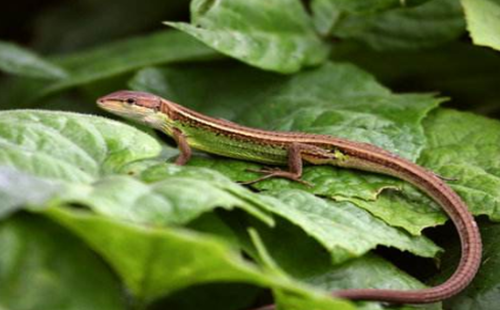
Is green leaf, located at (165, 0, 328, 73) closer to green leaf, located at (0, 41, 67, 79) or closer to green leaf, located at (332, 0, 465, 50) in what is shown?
green leaf, located at (332, 0, 465, 50)

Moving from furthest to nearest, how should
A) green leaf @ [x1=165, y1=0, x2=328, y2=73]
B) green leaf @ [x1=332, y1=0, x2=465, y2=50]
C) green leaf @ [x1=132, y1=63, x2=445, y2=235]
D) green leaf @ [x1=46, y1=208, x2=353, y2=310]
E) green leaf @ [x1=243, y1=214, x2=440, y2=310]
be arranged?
green leaf @ [x1=332, y1=0, x2=465, y2=50]
green leaf @ [x1=165, y1=0, x2=328, y2=73]
green leaf @ [x1=132, y1=63, x2=445, y2=235]
green leaf @ [x1=243, y1=214, x2=440, y2=310]
green leaf @ [x1=46, y1=208, x2=353, y2=310]

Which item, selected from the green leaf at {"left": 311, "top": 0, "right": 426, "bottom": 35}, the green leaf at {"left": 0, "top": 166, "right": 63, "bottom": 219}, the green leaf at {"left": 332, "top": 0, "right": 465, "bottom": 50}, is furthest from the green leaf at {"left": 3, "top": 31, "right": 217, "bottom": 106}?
the green leaf at {"left": 0, "top": 166, "right": 63, "bottom": 219}

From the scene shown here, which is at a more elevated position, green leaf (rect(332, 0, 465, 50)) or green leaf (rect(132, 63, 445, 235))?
green leaf (rect(332, 0, 465, 50))

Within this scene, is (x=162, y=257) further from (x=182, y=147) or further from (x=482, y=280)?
(x=182, y=147)

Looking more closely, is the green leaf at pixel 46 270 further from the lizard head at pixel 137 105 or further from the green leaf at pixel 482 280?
the lizard head at pixel 137 105

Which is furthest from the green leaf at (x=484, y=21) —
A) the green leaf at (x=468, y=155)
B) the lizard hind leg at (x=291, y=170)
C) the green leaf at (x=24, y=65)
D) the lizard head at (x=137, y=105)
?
the green leaf at (x=24, y=65)

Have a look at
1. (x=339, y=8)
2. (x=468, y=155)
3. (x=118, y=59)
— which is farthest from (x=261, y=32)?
(x=468, y=155)

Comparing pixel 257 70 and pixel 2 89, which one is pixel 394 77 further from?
pixel 2 89
